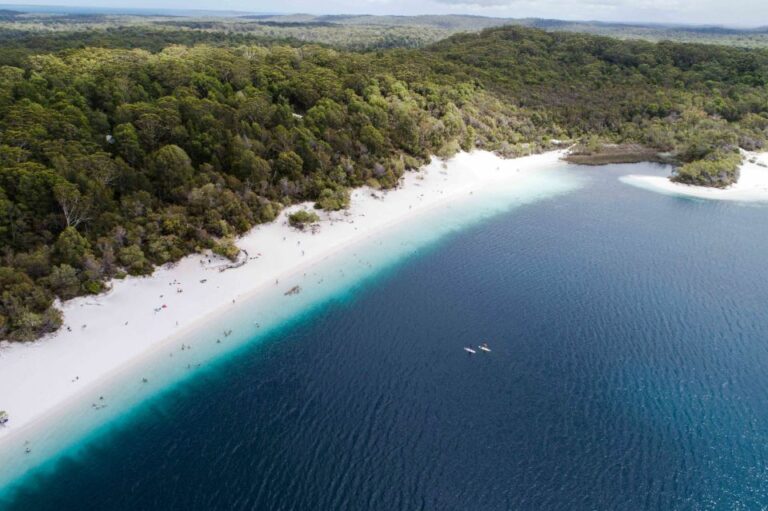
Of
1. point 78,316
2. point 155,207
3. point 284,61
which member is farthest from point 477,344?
point 284,61

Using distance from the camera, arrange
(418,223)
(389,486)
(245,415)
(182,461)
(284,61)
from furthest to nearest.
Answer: (284,61) < (418,223) < (245,415) < (182,461) < (389,486)

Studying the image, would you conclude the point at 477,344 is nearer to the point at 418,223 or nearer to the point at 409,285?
the point at 409,285

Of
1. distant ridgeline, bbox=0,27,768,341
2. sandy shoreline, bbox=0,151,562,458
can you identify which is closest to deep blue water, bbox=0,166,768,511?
sandy shoreline, bbox=0,151,562,458

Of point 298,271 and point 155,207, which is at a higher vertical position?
point 155,207

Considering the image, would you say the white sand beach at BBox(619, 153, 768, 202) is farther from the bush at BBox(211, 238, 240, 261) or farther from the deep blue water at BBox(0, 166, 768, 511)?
the bush at BBox(211, 238, 240, 261)

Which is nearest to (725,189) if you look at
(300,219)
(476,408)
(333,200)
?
(333,200)

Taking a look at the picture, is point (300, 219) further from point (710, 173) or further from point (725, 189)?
point (725, 189)
